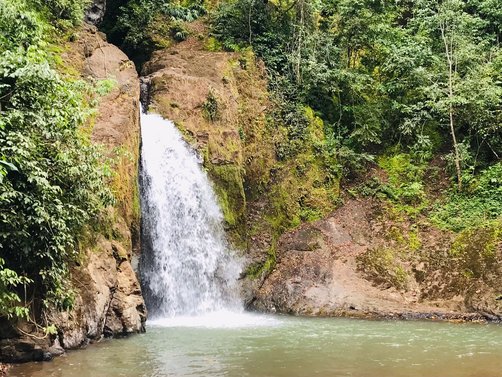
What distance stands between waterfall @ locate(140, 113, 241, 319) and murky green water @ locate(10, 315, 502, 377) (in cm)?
160

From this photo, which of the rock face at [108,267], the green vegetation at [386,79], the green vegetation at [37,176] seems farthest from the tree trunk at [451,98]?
the green vegetation at [37,176]

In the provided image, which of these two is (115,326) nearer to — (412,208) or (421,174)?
(412,208)

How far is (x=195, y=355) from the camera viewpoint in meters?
10.5

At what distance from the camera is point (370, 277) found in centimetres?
1811

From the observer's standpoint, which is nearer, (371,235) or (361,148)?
(371,235)

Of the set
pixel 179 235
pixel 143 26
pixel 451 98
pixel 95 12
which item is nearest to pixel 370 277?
pixel 179 235

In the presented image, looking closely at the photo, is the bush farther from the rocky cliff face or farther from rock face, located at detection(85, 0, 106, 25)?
rock face, located at detection(85, 0, 106, 25)

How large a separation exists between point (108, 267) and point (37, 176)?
371 cm

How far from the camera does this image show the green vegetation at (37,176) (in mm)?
Result: 9211

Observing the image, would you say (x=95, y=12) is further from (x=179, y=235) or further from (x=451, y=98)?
(x=451, y=98)

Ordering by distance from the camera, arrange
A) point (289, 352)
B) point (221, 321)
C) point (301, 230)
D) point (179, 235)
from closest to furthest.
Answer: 1. point (289, 352)
2. point (221, 321)
3. point (179, 235)
4. point (301, 230)

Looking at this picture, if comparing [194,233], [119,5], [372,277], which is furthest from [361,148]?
[119,5]

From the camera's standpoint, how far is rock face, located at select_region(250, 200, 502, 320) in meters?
16.5

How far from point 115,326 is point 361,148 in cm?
1473
